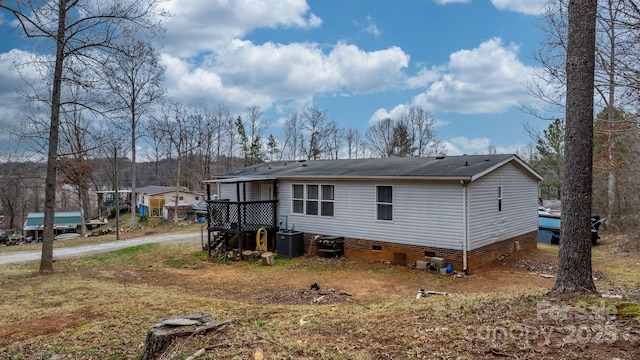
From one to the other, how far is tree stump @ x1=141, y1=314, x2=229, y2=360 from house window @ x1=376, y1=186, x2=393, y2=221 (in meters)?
8.23

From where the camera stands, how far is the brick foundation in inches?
427

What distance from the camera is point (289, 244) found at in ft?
43.9

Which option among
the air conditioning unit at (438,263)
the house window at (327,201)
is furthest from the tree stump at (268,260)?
the air conditioning unit at (438,263)

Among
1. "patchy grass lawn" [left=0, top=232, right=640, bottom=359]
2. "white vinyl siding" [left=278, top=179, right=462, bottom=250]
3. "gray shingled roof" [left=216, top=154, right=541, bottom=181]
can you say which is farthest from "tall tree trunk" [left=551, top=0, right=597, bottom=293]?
"white vinyl siding" [left=278, top=179, right=462, bottom=250]

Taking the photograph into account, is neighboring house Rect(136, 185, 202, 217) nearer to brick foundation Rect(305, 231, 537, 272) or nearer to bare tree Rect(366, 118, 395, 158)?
bare tree Rect(366, 118, 395, 158)

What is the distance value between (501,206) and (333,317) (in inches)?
364

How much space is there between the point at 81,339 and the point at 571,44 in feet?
24.0

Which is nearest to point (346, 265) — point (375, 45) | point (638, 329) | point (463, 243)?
point (463, 243)

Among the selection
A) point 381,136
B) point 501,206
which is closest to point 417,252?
point 501,206

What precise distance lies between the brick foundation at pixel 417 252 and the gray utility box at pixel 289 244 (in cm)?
33

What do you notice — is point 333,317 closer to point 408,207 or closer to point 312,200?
point 408,207

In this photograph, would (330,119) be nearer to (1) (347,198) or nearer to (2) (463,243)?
(1) (347,198)

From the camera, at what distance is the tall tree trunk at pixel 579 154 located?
4.64m

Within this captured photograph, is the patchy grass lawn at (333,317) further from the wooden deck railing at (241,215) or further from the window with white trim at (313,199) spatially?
the window with white trim at (313,199)
